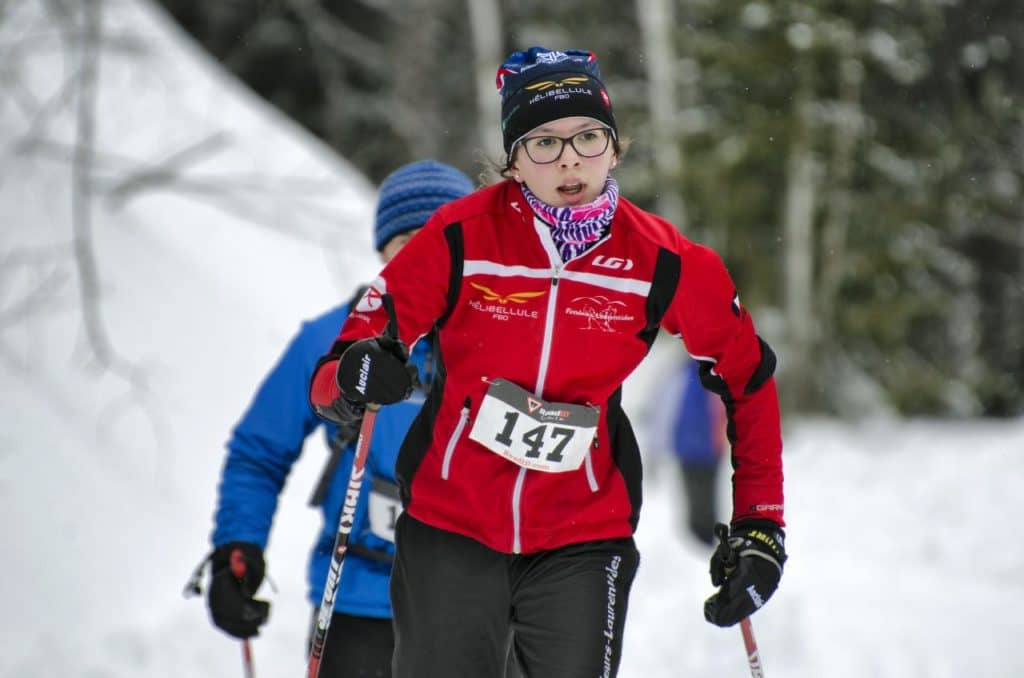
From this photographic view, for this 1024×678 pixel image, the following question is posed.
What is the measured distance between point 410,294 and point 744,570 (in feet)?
3.52

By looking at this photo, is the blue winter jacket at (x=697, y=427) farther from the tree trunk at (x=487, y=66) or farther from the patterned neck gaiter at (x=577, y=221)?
the tree trunk at (x=487, y=66)

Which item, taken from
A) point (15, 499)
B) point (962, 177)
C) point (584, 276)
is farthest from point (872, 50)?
point (584, 276)

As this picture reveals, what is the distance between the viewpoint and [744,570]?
8.79ft

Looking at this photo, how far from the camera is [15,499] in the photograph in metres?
5.69

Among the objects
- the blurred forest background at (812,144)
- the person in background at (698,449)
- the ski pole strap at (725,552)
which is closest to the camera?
the ski pole strap at (725,552)

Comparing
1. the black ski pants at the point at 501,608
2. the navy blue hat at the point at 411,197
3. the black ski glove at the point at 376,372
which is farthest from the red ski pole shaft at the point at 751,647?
the navy blue hat at the point at 411,197

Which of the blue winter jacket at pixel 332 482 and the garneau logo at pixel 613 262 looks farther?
the blue winter jacket at pixel 332 482

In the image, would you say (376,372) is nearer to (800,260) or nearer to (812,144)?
(812,144)

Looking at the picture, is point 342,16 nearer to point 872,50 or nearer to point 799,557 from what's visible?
point 872,50

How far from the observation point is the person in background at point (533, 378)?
8.28 ft

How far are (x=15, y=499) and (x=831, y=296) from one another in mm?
13125

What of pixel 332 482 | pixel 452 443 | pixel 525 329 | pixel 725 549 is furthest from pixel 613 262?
pixel 332 482

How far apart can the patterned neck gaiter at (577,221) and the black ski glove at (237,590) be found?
4.48 feet

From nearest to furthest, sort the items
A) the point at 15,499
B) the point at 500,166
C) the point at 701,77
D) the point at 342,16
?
the point at 500,166 → the point at 15,499 → the point at 701,77 → the point at 342,16
